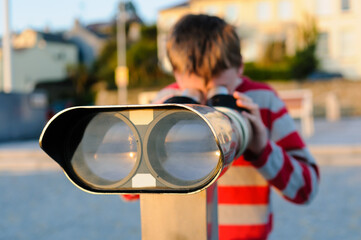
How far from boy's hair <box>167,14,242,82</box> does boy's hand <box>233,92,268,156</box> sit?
0.24 meters

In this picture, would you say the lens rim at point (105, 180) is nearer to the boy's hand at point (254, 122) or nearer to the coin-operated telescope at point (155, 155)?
the coin-operated telescope at point (155, 155)

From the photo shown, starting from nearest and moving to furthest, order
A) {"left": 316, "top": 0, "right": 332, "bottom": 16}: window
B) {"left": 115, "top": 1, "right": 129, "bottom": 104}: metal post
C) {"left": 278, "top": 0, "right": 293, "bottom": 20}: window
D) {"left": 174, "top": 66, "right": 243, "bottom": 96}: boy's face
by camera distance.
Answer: {"left": 174, "top": 66, "right": 243, "bottom": 96}: boy's face < {"left": 115, "top": 1, "right": 129, "bottom": 104}: metal post < {"left": 316, "top": 0, "right": 332, "bottom": 16}: window < {"left": 278, "top": 0, "right": 293, "bottom": 20}: window

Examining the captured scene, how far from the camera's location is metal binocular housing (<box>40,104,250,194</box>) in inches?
33.9

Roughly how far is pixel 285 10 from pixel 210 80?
39310mm

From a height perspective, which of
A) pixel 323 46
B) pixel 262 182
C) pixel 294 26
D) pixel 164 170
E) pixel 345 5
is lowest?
pixel 323 46

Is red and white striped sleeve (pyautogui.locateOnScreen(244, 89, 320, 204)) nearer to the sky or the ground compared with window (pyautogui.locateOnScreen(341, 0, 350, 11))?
nearer to the ground

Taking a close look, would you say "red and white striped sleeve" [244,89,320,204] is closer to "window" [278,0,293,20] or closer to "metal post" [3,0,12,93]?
"metal post" [3,0,12,93]

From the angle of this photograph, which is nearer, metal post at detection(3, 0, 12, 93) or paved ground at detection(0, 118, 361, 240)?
paved ground at detection(0, 118, 361, 240)

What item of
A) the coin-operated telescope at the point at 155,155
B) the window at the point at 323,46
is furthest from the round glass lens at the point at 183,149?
the window at the point at 323,46

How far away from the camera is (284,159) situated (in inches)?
56.3

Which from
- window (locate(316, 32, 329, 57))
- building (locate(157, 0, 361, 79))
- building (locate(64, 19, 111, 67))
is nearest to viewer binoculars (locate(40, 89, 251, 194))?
building (locate(157, 0, 361, 79))

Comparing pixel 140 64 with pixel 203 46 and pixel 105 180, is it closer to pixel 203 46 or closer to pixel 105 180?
pixel 203 46

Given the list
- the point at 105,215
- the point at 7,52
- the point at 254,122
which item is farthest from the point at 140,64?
the point at 254,122

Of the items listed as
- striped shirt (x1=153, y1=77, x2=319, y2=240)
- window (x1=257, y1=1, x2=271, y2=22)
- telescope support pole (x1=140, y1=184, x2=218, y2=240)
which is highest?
A: window (x1=257, y1=1, x2=271, y2=22)
